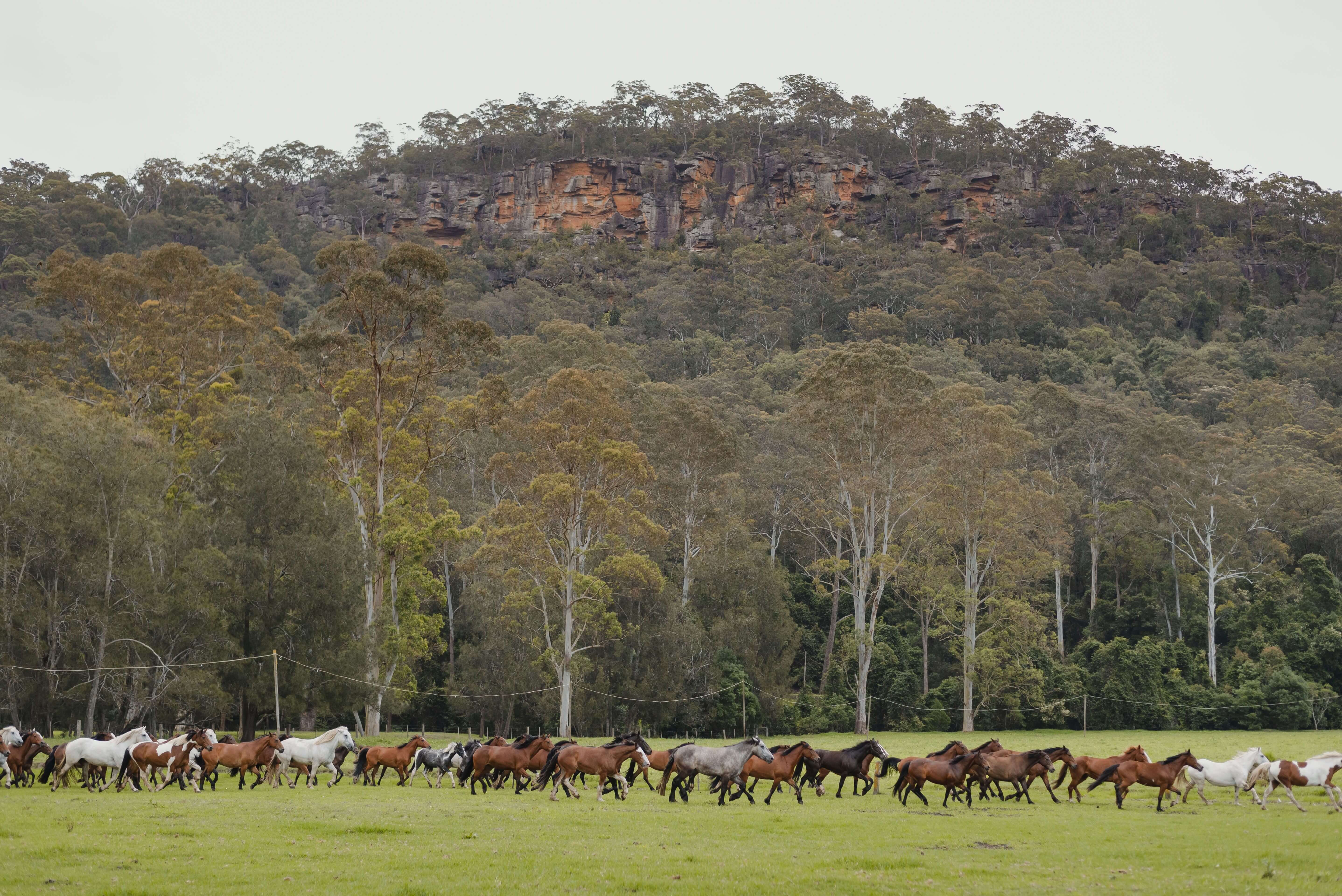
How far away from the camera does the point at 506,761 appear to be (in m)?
21.0

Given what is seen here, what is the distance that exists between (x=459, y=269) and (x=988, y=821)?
94.7 meters

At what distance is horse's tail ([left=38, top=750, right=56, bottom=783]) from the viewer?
20.2 metres

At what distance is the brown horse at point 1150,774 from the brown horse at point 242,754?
15.2m

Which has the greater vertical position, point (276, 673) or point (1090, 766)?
point (276, 673)

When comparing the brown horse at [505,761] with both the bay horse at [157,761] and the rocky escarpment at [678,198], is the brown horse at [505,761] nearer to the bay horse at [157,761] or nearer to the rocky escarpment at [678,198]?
the bay horse at [157,761]

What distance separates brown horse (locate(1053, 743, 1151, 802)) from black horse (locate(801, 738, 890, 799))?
129 inches

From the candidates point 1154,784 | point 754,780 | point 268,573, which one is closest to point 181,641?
point 268,573

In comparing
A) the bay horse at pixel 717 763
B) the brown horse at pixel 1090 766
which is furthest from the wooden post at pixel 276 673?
the brown horse at pixel 1090 766

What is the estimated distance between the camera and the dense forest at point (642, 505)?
110 ft

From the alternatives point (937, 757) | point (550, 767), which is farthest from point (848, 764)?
point (550, 767)

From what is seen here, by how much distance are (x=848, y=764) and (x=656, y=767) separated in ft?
12.6

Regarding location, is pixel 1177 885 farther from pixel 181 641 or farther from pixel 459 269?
pixel 459 269

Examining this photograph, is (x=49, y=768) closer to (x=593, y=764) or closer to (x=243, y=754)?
(x=243, y=754)

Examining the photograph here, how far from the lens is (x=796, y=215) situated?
119812mm
